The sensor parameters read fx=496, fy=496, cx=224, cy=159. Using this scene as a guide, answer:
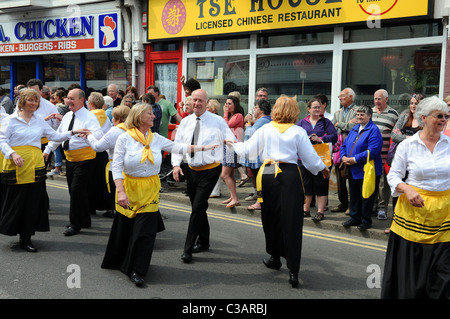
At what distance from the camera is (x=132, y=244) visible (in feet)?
16.8

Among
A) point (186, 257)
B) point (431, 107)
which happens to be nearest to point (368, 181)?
point (186, 257)

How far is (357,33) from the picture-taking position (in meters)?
10.2

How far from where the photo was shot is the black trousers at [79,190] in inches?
275

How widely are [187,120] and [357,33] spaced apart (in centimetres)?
561

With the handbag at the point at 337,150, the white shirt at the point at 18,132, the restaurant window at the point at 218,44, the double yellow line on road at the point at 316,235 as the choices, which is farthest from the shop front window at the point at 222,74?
the white shirt at the point at 18,132

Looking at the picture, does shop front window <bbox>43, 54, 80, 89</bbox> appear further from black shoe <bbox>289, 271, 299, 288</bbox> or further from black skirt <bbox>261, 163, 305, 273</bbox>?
black shoe <bbox>289, 271, 299, 288</bbox>

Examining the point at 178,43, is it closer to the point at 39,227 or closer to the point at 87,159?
the point at 87,159

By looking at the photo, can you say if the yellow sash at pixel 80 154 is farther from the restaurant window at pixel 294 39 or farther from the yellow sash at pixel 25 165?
the restaurant window at pixel 294 39

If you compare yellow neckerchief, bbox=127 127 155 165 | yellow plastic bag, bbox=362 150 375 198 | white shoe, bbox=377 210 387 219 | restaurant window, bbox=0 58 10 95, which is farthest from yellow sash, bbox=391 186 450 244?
restaurant window, bbox=0 58 10 95

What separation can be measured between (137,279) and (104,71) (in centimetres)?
1158

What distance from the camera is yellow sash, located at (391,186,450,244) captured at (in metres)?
4.00

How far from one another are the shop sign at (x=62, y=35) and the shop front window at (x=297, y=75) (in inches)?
193

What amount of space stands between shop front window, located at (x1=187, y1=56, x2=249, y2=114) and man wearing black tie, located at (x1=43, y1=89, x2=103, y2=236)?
221 inches
